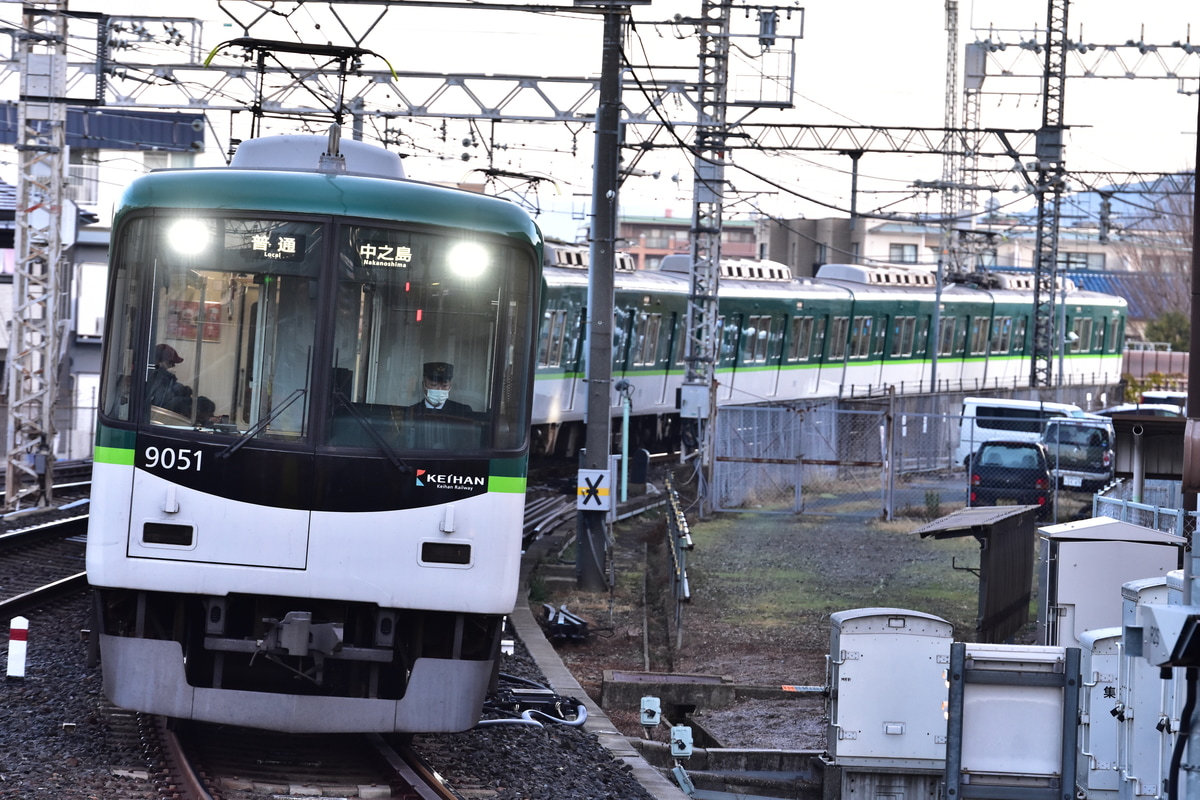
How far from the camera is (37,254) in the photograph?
1931 cm

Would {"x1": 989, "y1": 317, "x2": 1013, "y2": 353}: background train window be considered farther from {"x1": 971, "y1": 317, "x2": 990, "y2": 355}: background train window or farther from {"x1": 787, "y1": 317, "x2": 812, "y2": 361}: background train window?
{"x1": 787, "y1": 317, "x2": 812, "y2": 361}: background train window

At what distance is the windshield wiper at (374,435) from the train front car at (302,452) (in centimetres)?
1

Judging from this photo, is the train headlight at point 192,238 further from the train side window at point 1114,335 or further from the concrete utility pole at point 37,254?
the train side window at point 1114,335

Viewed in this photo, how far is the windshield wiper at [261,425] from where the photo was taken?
770 cm

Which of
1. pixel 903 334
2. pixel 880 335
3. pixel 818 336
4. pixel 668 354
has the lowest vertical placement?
pixel 668 354

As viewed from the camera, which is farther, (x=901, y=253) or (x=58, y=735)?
(x=901, y=253)

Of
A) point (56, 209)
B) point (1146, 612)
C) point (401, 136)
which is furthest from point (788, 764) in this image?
point (401, 136)

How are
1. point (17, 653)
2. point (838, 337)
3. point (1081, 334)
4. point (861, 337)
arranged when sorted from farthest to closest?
point (1081, 334) → point (861, 337) → point (838, 337) → point (17, 653)

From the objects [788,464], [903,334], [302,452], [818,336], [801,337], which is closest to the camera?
[302,452]

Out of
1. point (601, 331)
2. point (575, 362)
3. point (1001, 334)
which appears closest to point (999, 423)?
point (575, 362)

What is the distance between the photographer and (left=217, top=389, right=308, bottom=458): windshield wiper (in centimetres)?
770

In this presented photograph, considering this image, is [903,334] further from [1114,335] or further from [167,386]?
[167,386]

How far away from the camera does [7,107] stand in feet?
152

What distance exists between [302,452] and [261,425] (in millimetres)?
263
